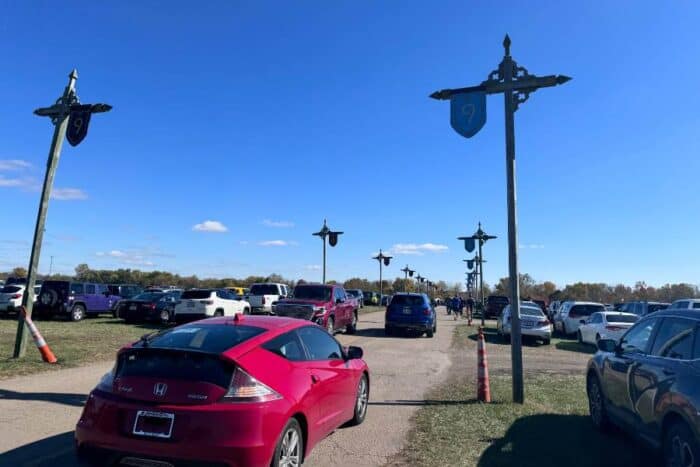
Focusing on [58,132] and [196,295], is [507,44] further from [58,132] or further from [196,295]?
[196,295]

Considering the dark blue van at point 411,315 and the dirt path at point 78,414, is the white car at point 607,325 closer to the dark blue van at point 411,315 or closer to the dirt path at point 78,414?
the dark blue van at point 411,315

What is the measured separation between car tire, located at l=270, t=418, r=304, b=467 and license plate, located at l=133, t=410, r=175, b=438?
0.86 meters

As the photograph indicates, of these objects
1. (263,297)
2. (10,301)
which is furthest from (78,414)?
(263,297)

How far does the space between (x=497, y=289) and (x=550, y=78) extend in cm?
10928

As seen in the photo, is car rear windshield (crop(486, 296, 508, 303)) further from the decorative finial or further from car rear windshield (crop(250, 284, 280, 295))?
the decorative finial

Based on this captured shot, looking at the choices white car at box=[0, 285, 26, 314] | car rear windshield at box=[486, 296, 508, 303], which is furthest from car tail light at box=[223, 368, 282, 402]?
car rear windshield at box=[486, 296, 508, 303]

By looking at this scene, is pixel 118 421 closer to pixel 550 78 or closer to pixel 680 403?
pixel 680 403

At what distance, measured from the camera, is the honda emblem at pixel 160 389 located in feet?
13.8

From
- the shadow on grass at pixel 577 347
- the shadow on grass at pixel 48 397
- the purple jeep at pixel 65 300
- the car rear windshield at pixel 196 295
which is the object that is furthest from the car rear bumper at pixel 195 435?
the purple jeep at pixel 65 300

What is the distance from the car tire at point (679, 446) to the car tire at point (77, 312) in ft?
78.5

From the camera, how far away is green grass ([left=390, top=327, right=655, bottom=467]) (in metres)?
5.67

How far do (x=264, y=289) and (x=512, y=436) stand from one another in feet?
82.6

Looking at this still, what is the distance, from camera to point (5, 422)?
6602 mm

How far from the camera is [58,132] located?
41.9ft
